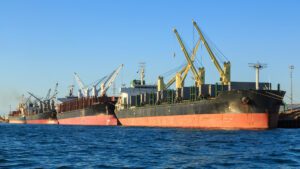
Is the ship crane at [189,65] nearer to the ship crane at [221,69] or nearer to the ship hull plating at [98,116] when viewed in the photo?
the ship crane at [221,69]

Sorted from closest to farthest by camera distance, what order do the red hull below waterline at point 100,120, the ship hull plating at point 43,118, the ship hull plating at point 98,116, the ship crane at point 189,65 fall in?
the ship crane at point 189,65
the red hull below waterline at point 100,120
the ship hull plating at point 98,116
the ship hull plating at point 43,118

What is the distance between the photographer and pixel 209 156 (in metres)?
26.8

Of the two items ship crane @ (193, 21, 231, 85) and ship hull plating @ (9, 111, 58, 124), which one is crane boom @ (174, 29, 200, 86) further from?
ship hull plating @ (9, 111, 58, 124)

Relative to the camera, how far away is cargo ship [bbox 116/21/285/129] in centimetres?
5475

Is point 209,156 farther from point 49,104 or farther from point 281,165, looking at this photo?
point 49,104

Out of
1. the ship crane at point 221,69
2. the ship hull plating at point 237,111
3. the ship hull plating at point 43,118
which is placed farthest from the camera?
the ship hull plating at point 43,118

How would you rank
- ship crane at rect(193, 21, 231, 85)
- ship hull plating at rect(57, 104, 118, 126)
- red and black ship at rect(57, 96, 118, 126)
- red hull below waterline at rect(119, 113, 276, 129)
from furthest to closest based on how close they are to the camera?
red and black ship at rect(57, 96, 118, 126) → ship hull plating at rect(57, 104, 118, 126) → ship crane at rect(193, 21, 231, 85) → red hull below waterline at rect(119, 113, 276, 129)

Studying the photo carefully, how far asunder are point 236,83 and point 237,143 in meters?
36.8

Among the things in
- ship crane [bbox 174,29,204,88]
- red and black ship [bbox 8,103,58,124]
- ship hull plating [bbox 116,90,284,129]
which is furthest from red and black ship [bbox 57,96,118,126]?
ship hull plating [bbox 116,90,284,129]

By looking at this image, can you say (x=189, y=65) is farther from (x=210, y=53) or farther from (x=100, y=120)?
(x=100, y=120)

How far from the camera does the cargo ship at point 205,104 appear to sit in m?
54.8

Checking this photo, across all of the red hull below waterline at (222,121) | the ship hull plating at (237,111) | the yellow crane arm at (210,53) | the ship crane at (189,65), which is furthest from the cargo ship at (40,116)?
the ship hull plating at (237,111)

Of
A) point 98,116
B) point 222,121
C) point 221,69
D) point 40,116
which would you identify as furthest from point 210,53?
point 40,116

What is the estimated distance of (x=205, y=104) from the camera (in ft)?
196
